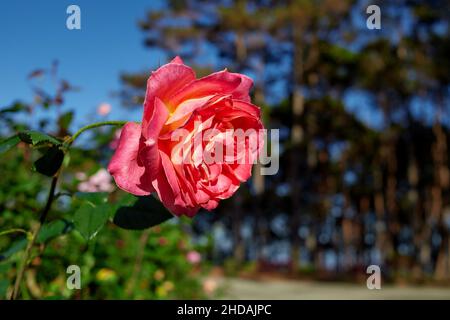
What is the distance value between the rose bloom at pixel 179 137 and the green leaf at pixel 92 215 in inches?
4.4

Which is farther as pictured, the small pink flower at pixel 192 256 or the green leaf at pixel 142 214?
the small pink flower at pixel 192 256

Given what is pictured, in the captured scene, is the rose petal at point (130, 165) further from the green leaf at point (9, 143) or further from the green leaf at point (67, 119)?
the green leaf at point (67, 119)

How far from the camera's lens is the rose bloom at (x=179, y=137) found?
495 millimetres

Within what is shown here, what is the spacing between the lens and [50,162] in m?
0.57

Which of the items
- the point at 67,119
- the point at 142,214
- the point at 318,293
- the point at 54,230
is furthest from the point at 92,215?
the point at 318,293

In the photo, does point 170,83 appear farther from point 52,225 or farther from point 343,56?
point 343,56

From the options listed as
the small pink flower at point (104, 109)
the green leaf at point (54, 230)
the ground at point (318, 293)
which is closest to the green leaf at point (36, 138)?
the green leaf at point (54, 230)

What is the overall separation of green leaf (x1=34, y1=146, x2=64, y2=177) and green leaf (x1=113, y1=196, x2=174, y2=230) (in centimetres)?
10

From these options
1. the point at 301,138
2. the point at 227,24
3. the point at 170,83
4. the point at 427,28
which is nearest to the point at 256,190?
the point at 301,138

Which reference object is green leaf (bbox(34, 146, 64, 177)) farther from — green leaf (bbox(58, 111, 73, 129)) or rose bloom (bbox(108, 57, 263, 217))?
green leaf (bbox(58, 111, 73, 129))

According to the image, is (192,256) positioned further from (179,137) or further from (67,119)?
(179,137)

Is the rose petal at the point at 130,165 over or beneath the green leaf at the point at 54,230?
over

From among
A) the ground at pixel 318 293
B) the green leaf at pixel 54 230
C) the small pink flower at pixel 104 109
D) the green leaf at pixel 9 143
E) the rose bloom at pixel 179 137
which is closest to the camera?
the rose bloom at pixel 179 137

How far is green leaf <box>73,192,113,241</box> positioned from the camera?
0.59m
